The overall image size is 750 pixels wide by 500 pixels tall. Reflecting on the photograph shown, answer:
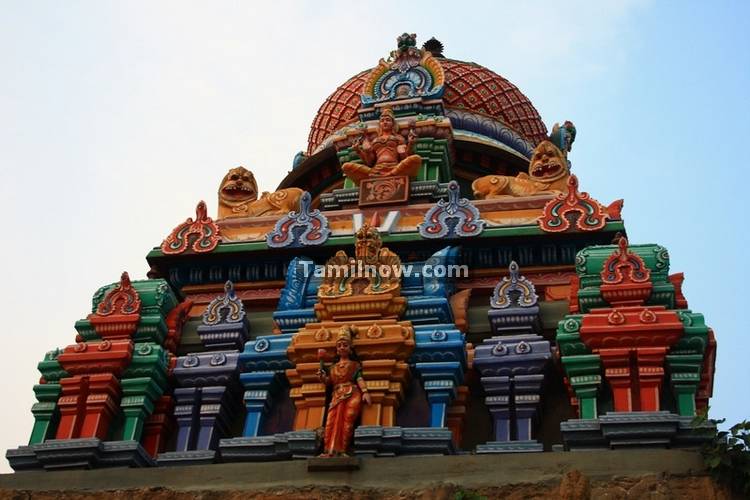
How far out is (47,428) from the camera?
11656 millimetres

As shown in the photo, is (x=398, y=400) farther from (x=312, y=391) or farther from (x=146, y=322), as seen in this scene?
(x=146, y=322)

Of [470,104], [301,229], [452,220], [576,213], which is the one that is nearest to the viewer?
[576,213]

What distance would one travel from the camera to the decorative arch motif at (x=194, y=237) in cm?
1399

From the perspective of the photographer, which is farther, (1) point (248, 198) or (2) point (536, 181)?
(1) point (248, 198)

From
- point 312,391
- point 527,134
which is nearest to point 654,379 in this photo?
point 312,391

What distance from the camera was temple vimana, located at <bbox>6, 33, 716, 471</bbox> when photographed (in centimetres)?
1086

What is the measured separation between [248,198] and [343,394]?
496cm

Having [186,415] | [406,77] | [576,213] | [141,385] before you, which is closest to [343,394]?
[186,415]

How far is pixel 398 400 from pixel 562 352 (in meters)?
1.53

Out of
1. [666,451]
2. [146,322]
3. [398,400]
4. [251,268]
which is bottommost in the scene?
[666,451]

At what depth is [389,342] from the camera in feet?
37.3

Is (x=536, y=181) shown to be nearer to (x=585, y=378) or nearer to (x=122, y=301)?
(x=585, y=378)

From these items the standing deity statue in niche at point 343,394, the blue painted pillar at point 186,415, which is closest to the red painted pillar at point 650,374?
the standing deity statue in niche at point 343,394

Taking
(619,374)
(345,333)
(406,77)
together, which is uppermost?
(406,77)
